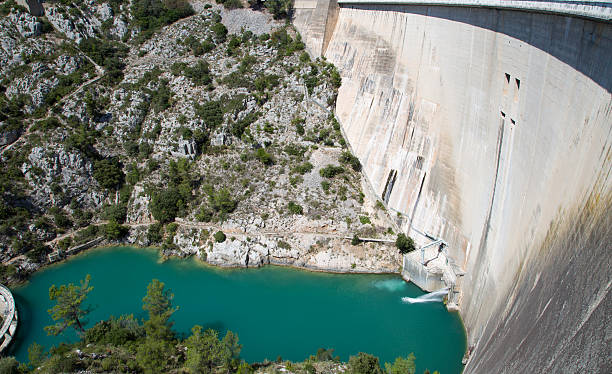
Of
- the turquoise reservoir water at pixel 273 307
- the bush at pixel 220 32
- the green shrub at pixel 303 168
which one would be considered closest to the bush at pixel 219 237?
the turquoise reservoir water at pixel 273 307

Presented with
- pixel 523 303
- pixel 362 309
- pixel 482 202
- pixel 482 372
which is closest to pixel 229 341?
pixel 362 309

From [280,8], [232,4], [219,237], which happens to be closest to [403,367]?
[219,237]

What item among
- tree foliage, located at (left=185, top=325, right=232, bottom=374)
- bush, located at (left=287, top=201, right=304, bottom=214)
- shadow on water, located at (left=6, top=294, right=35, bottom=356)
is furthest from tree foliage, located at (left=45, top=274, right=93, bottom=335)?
bush, located at (left=287, top=201, right=304, bottom=214)

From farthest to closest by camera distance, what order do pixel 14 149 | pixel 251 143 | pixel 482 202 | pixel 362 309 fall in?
pixel 251 143 → pixel 14 149 → pixel 362 309 → pixel 482 202

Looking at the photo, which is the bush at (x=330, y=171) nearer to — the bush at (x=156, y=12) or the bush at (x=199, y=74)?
the bush at (x=199, y=74)

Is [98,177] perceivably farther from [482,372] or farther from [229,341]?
[482,372]

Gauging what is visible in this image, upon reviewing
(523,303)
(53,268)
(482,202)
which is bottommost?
(53,268)

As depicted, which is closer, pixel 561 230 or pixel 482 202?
pixel 561 230
